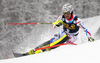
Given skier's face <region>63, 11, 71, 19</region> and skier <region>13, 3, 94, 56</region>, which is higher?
skier's face <region>63, 11, 71, 19</region>

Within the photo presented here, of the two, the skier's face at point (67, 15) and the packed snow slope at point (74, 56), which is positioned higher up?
the skier's face at point (67, 15)

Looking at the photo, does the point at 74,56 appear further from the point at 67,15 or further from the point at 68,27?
the point at 68,27

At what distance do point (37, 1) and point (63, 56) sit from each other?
1023 cm

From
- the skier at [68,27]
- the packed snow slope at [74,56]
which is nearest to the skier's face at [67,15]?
the skier at [68,27]

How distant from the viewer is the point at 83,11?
643 inches

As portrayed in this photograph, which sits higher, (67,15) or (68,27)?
(67,15)

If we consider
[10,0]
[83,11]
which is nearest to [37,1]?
[10,0]

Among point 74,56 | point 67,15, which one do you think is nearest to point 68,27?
point 67,15

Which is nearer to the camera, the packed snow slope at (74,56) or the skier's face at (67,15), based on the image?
the packed snow slope at (74,56)

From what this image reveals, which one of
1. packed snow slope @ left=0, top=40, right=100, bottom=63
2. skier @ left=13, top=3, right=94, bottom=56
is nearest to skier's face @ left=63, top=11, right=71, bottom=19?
skier @ left=13, top=3, right=94, bottom=56

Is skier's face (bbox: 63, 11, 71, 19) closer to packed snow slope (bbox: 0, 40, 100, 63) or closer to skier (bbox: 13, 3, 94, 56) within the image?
skier (bbox: 13, 3, 94, 56)

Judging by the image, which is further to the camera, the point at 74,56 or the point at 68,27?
the point at 68,27

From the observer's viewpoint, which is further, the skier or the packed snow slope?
the skier

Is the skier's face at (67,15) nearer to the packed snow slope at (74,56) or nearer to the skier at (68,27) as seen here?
the skier at (68,27)
